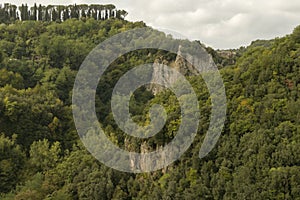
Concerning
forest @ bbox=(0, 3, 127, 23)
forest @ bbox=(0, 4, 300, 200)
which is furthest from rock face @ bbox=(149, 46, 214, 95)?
forest @ bbox=(0, 3, 127, 23)

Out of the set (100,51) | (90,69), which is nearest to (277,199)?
(90,69)

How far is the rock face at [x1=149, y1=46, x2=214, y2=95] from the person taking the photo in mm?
44312

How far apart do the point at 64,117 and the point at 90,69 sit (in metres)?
9.77

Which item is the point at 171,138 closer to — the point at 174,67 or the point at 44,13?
the point at 174,67

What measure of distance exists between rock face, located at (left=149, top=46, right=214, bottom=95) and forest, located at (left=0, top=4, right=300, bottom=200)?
4.61 feet

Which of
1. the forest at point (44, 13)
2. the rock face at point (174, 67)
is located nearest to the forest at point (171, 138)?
the rock face at point (174, 67)

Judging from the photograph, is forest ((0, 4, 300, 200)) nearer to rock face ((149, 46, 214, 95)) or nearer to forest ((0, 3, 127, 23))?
rock face ((149, 46, 214, 95))

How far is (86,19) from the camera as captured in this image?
69.4 metres

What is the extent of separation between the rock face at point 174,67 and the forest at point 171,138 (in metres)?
1.41

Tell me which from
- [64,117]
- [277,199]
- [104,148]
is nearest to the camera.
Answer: [277,199]

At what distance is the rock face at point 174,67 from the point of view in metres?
44.3

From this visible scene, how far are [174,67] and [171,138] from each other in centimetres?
1893

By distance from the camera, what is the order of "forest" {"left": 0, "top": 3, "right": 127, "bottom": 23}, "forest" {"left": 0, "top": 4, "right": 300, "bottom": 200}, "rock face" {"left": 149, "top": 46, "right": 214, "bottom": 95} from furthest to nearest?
"forest" {"left": 0, "top": 3, "right": 127, "bottom": 23}, "rock face" {"left": 149, "top": 46, "right": 214, "bottom": 95}, "forest" {"left": 0, "top": 4, "right": 300, "bottom": 200}

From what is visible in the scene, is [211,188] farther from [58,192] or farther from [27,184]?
[27,184]
